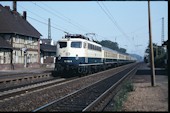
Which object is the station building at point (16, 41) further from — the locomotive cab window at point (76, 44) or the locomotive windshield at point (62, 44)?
the locomotive cab window at point (76, 44)

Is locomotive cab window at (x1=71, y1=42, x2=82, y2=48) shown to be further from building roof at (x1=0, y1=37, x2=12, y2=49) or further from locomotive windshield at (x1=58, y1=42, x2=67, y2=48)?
building roof at (x1=0, y1=37, x2=12, y2=49)

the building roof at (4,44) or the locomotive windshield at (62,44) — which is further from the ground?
the building roof at (4,44)

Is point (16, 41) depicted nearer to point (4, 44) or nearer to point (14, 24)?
point (14, 24)

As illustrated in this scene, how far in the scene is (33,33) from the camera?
53.2 metres

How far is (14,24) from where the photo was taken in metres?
48.8

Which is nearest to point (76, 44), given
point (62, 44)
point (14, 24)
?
point (62, 44)

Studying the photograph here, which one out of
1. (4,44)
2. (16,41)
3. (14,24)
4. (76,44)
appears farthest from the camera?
(14,24)

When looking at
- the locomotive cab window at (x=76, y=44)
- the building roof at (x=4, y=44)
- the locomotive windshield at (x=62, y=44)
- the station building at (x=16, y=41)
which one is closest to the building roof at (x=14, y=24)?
the station building at (x=16, y=41)

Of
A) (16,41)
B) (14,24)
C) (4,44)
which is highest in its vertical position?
(14,24)

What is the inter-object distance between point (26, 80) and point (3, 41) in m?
20.4

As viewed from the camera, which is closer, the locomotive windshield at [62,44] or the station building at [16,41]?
the locomotive windshield at [62,44]

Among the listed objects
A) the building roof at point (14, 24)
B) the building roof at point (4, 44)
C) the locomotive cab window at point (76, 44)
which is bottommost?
the locomotive cab window at point (76, 44)

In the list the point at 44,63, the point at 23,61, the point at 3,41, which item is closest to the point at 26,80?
the point at 3,41

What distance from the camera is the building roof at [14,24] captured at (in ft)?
153
